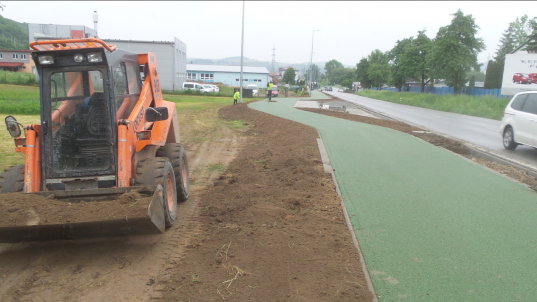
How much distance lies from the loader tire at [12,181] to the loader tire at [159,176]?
4.57 ft

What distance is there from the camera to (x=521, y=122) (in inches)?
469

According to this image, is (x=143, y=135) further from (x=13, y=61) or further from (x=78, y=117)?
(x=13, y=61)

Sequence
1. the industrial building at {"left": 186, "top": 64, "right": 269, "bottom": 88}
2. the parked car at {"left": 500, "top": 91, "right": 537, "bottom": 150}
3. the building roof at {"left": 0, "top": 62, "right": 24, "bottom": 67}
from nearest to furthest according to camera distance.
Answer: the parked car at {"left": 500, "top": 91, "right": 537, "bottom": 150} < the building roof at {"left": 0, "top": 62, "right": 24, "bottom": 67} < the industrial building at {"left": 186, "top": 64, "right": 269, "bottom": 88}

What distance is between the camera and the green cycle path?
4.01 m

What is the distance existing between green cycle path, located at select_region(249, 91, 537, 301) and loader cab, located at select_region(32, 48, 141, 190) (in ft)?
10.9

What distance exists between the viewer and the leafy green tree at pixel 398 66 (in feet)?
221

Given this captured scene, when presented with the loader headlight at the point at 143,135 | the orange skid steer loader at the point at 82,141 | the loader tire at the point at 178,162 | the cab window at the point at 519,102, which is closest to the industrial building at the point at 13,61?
the loader tire at the point at 178,162

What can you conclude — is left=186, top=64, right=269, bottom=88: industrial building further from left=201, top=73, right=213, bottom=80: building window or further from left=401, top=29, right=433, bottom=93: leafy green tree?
left=401, top=29, right=433, bottom=93: leafy green tree

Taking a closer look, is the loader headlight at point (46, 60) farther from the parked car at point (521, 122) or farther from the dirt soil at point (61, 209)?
the parked car at point (521, 122)

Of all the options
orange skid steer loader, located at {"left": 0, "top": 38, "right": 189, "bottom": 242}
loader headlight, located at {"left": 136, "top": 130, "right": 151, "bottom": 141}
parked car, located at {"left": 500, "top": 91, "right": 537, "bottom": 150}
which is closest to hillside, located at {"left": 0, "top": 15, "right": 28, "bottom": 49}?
parked car, located at {"left": 500, "top": 91, "right": 537, "bottom": 150}

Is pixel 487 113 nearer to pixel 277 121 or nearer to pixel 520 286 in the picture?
pixel 277 121

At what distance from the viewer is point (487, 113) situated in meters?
28.8

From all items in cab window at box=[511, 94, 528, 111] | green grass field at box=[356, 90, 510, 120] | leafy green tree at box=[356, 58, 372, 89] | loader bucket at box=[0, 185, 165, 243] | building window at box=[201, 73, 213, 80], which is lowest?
loader bucket at box=[0, 185, 165, 243]

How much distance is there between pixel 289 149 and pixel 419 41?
61.0 meters
